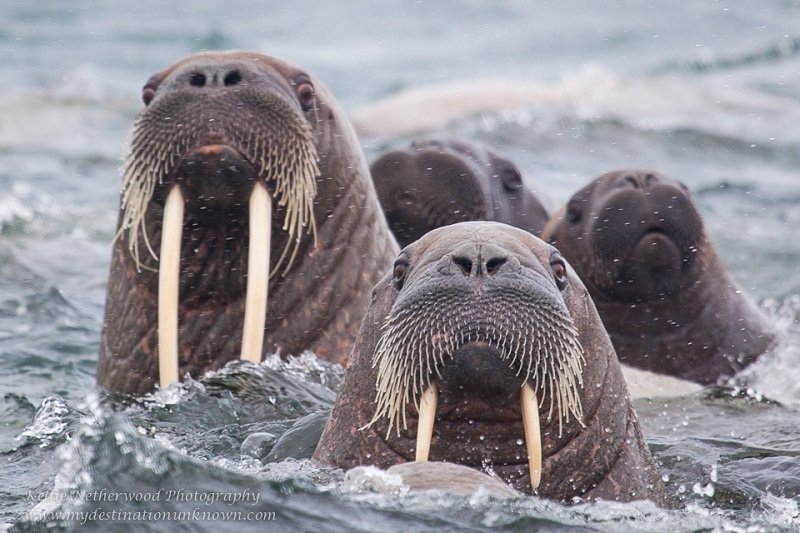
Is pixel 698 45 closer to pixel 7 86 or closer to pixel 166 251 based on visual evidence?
pixel 7 86

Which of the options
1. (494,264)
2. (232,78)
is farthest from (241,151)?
(494,264)

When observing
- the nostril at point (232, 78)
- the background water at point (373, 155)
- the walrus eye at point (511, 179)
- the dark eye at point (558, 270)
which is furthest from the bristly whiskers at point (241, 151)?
the walrus eye at point (511, 179)

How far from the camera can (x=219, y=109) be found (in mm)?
6852

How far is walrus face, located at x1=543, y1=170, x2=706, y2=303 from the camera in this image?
8875 millimetres

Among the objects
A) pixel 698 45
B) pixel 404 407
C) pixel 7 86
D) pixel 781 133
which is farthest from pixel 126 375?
pixel 698 45

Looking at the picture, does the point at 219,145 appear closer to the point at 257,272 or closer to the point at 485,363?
the point at 257,272

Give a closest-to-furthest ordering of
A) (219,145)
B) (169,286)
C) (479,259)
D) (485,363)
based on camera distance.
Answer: (485,363)
(479,259)
(219,145)
(169,286)

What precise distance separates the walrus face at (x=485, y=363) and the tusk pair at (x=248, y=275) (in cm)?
168

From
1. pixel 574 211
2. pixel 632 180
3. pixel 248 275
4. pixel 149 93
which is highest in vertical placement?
pixel 149 93

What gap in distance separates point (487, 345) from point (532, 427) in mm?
310

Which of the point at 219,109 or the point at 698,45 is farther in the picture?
the point at 698,45

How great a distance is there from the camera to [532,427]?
4.98 m

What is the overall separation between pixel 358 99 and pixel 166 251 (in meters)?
14.3

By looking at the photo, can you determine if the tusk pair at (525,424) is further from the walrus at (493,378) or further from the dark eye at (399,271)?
the dark eye at (399,271)
